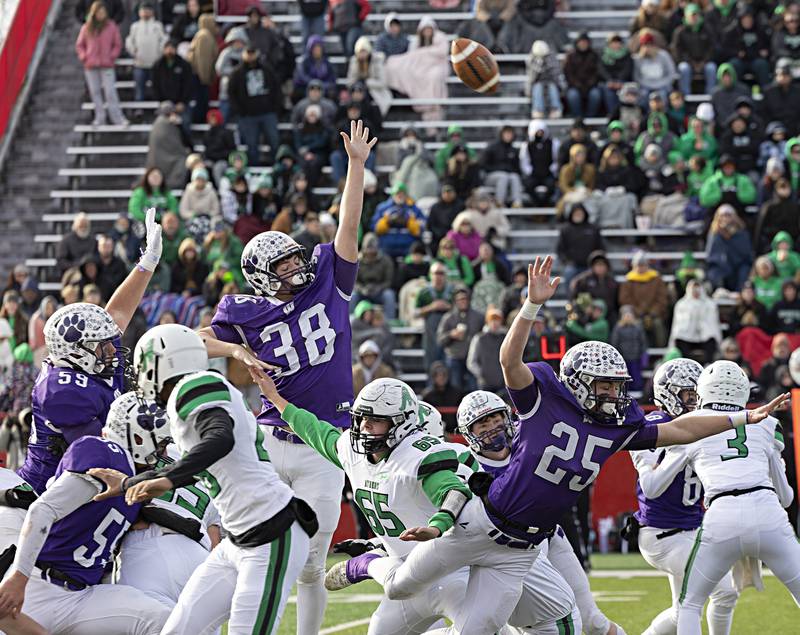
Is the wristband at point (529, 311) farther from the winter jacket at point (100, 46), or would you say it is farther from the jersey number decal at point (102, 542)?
the winter jacket at point (100, 46)

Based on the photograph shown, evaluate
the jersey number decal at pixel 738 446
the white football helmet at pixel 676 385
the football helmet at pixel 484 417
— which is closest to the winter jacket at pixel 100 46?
the white football helmet at pixel 676 385

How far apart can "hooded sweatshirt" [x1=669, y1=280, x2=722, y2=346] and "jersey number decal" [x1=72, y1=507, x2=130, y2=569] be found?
10.6 meters

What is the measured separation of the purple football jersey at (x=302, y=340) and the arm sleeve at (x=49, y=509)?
1.70 meters

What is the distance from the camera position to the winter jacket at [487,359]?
628 inches

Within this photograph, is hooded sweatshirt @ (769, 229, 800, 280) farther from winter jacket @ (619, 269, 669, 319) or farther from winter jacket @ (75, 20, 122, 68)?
winter jacket @ (75, 20, 122, 68)

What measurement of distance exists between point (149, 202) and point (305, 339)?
1085cm

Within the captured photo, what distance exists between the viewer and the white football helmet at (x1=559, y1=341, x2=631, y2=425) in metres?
7.11

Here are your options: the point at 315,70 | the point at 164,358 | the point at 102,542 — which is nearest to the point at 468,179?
the point at 315,70

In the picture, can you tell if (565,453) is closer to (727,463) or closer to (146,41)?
(727,463)

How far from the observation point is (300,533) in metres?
6.51

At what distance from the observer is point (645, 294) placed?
1719 cm

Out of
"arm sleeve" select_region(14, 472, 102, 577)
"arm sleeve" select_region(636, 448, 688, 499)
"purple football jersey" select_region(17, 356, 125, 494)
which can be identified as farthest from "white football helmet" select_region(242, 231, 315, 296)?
"arm sleeve" select_region(636, 448, 688, 499)

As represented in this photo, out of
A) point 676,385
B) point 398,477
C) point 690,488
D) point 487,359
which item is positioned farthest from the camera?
point 487,359

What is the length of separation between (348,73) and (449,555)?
14.5 meters
